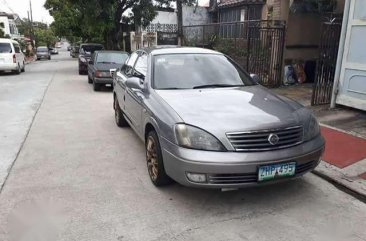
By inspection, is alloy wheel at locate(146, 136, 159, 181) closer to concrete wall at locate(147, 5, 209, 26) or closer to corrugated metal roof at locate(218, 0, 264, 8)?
corrugated metal roof at locate(218, 0, 264, 8)

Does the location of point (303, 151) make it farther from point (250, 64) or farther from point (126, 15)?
point (126, 15)

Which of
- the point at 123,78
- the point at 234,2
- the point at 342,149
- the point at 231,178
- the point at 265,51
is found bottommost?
the point at 342,149

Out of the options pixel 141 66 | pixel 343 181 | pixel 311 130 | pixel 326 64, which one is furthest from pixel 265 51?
pixel 311 130

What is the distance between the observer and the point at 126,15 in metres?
21.2

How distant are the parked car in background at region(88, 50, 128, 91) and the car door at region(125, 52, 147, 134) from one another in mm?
6462

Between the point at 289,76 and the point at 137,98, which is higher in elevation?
the point at 137,98

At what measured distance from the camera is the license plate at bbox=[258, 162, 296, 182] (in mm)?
3418

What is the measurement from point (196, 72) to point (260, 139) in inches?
68.0

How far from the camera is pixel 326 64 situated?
7.90m

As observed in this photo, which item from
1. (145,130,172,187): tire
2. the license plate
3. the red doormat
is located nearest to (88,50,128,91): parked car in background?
the red doormat

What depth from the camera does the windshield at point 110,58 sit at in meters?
12.7

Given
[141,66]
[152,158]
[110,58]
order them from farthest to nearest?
[110,58]
[141,66]
[152,158]

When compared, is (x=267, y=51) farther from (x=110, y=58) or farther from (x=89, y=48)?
(x=89, y=48)

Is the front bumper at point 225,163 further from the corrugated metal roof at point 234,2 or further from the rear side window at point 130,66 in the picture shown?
the corrugated metal roof at point 234,2
